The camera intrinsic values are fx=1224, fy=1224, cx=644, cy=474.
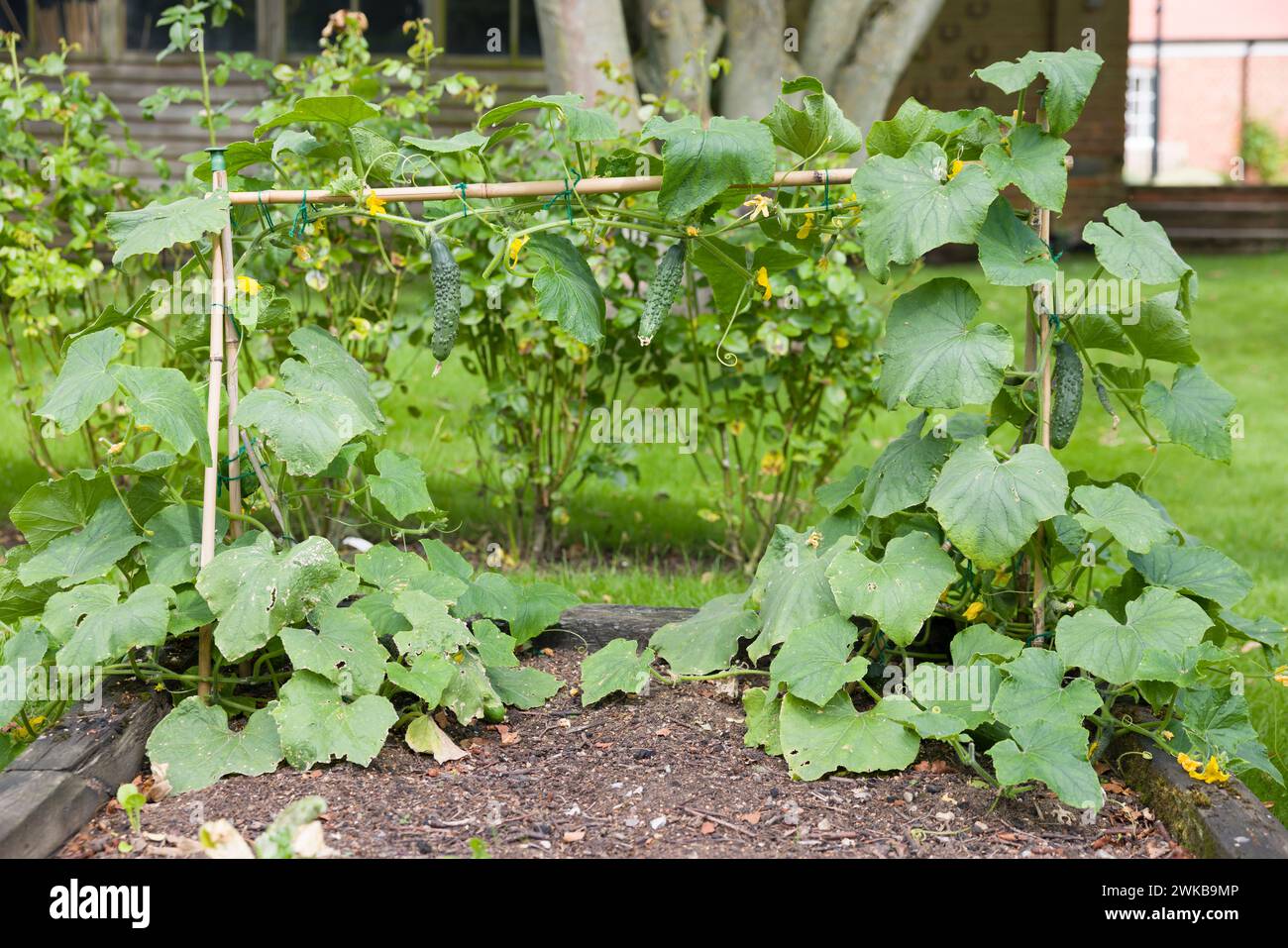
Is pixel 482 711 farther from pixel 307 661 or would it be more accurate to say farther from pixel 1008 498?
pixel 1008 498

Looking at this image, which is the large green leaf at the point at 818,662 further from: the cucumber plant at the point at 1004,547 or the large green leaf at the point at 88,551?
the large green leaf at the point at 88,551

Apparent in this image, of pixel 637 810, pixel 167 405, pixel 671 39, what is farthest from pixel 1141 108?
pixel 167 405

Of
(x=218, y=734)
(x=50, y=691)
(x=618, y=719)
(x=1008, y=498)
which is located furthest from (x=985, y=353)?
(x=50, y=691)

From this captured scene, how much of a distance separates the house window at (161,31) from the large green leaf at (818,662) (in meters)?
8.90

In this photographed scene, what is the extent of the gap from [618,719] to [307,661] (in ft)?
2.39

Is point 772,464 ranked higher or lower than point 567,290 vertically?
lower

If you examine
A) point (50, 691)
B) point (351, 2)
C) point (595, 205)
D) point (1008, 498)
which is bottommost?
point (50, 691)

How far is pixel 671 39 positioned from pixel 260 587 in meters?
4.34

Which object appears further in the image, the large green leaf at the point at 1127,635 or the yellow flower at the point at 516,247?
the yellow flower at the point at 516,247

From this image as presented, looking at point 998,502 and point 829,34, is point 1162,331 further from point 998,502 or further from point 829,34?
point 829,34

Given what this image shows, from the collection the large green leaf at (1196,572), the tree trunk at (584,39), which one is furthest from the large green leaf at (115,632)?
the tree trunk at (584,39)

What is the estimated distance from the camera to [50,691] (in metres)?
2.52

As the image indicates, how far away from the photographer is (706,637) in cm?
286

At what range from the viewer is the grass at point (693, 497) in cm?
388
